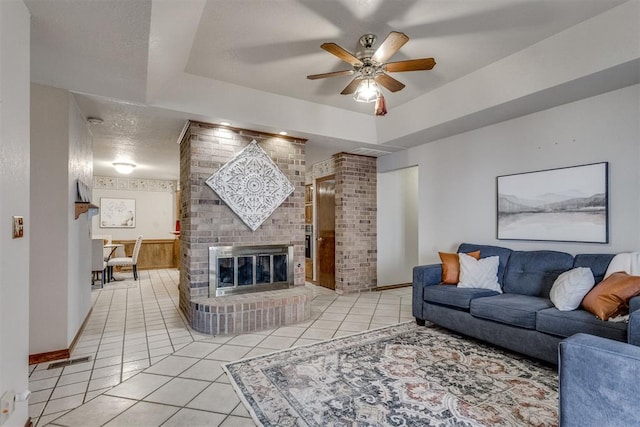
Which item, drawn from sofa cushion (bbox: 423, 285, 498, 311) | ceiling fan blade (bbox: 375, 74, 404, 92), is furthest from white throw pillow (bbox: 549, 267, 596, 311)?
ceiling fan blade (bbox: 375, 74, 404, 92)

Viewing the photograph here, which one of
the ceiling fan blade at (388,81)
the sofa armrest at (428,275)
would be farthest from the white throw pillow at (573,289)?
the ceiling fan blade at (388,81)

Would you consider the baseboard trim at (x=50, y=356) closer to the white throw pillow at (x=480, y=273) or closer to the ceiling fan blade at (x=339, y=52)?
the ceiling fan blade at (x=339, y=52)

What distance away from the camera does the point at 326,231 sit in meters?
5.84

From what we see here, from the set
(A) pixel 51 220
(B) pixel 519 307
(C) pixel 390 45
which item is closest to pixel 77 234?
(A) pixel 51 220

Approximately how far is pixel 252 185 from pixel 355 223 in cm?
212

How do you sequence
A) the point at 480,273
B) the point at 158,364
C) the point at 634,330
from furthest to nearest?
the point at 480,273 < the point at 158,364 < the point at 634,330

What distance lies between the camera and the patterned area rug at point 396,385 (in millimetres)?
1895

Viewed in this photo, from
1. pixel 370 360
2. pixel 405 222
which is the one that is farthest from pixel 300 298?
pixel 405 222

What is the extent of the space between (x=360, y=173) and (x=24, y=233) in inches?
178

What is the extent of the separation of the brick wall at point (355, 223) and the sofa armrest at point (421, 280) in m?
1.75

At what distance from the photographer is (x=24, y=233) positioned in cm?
170

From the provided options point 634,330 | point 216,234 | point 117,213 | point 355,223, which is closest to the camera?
point 634,330

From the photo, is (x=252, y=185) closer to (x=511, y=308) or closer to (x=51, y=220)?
(x=51, y=220)

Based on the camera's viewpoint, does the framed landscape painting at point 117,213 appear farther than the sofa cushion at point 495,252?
Yes
